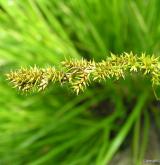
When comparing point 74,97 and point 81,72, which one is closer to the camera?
point 81,72

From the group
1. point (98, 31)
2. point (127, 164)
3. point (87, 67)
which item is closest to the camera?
point (87, 67)

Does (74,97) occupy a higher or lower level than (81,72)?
higher

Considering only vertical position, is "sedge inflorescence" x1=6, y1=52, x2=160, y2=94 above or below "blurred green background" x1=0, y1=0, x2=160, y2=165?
below

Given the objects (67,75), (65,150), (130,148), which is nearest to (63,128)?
(65,150)

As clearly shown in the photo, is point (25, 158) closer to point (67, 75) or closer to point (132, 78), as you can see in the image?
point (132, 78)

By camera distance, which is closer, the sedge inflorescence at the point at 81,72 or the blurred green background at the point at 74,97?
the sedge inflorescence at the point at 81,72

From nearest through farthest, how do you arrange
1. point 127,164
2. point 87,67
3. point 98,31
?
1. point 87,67
2. point 127,164
3. point 98,31

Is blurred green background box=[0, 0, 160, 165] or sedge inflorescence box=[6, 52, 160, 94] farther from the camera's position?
blurred green background box=[0, 0, 160, 165]

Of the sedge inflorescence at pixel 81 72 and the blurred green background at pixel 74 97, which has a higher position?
the blurred green background at pixel 74 97
